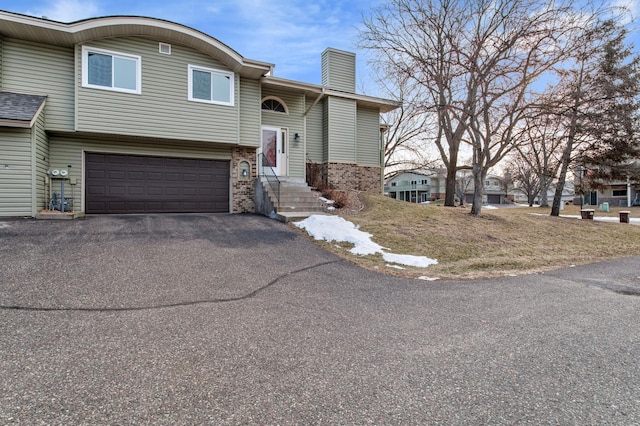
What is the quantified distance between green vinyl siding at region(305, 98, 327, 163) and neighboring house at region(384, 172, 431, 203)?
4002cm

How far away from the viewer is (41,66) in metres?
9.93

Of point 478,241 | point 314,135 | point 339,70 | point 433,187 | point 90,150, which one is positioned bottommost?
point 478,241

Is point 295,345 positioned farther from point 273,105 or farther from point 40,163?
point 273,105

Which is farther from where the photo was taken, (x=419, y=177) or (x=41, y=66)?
(x=419, y=177)

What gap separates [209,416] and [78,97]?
11.0 meters

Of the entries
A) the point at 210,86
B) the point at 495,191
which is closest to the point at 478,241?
the point at 210,86

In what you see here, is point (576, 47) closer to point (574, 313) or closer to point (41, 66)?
point (574, 313)

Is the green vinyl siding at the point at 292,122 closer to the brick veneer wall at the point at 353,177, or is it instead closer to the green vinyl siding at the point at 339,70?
the brick veneer wall at the point at 353,177

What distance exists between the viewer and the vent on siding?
11.0m

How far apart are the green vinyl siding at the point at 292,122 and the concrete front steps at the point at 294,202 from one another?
2126 mm

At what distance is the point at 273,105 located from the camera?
547 inches

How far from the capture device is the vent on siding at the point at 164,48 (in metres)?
11.0

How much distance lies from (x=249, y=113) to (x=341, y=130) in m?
4.30

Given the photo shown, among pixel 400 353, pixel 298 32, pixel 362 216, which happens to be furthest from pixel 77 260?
pixel 298 32
